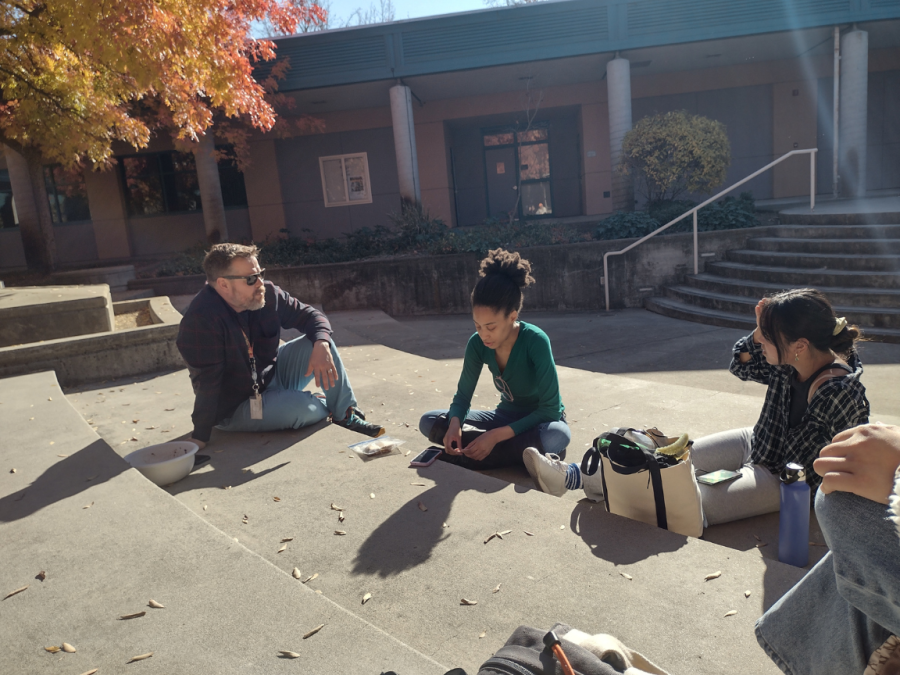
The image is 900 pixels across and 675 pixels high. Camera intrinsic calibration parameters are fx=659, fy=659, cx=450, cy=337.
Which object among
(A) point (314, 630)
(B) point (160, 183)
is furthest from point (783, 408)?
(B) point (160, 183)

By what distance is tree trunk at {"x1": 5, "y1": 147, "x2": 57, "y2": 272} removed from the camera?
1286cm

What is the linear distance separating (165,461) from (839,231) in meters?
9.73

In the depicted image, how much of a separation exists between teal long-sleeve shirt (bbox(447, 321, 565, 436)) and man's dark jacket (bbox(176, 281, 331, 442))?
1.02m

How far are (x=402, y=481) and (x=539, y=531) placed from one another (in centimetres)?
84

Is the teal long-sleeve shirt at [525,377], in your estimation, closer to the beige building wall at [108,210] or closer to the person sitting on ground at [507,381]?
the person sitting on ground at [507,381]

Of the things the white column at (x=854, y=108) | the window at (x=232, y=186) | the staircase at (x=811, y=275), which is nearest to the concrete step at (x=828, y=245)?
the staircase at (x=811, y=275)

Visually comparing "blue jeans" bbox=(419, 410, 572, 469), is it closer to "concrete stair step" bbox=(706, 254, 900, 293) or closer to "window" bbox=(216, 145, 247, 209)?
"concrete stair step" bbox=(706, 254, 900, 293)

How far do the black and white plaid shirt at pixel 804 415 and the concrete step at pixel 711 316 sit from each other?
5177 mm

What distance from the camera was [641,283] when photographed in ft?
36.4

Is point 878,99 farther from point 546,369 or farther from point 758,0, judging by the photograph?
point 546,369

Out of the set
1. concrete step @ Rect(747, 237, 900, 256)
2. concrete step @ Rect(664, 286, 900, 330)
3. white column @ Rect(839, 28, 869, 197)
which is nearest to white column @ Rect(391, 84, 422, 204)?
concrete step @ Rect(664, 286, 900, 330)

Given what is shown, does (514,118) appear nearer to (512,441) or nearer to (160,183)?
(160,183)

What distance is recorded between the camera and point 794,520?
8.23ft

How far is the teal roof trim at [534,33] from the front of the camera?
40.5ft
